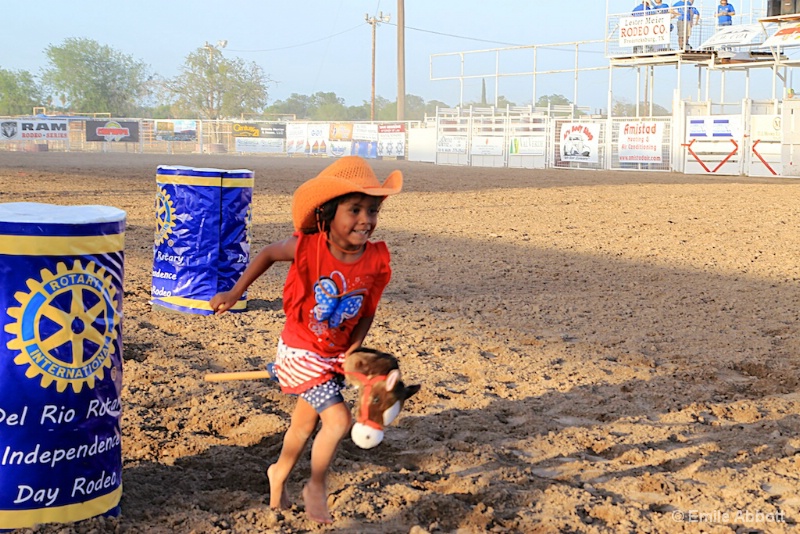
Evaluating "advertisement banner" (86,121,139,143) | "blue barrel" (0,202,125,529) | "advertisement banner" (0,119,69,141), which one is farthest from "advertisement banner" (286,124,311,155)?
"blue barrel" (0,202,125,529)

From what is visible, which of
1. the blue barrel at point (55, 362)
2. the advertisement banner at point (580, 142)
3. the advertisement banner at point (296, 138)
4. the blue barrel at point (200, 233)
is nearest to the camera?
the blue barrel at point (55, 362)

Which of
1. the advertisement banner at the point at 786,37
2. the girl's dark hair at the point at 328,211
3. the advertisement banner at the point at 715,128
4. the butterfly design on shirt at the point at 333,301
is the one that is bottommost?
the butterfly design on shirt at the point at 333,301

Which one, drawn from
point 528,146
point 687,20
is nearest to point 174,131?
point 528,146

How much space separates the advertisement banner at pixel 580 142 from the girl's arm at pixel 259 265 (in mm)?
29388

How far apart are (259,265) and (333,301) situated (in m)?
0.33

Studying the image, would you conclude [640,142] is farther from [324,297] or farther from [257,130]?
[324,297]

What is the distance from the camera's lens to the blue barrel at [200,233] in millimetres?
7125

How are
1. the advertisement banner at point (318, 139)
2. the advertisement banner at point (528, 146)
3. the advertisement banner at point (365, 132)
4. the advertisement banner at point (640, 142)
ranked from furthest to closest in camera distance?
the advertisement banner at point (318, 139), the advertisement banner at point (365, 132), the advertisement banner at point (528, 146), the advertisement banner at point (640, 142)

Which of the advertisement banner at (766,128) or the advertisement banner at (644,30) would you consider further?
the advertisement banner at (644,30)

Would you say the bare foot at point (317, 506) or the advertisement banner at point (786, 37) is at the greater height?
the advertisement banner at point (786, 37)

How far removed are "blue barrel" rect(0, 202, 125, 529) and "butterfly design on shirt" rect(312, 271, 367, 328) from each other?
710mm

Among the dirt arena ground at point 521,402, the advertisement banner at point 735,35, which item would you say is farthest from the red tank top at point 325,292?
the advertisement banner at point 735,35

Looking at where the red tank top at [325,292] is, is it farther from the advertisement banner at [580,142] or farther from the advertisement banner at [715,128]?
the advertisement banner at [580,142]

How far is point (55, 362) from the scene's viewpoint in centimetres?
→ 316
